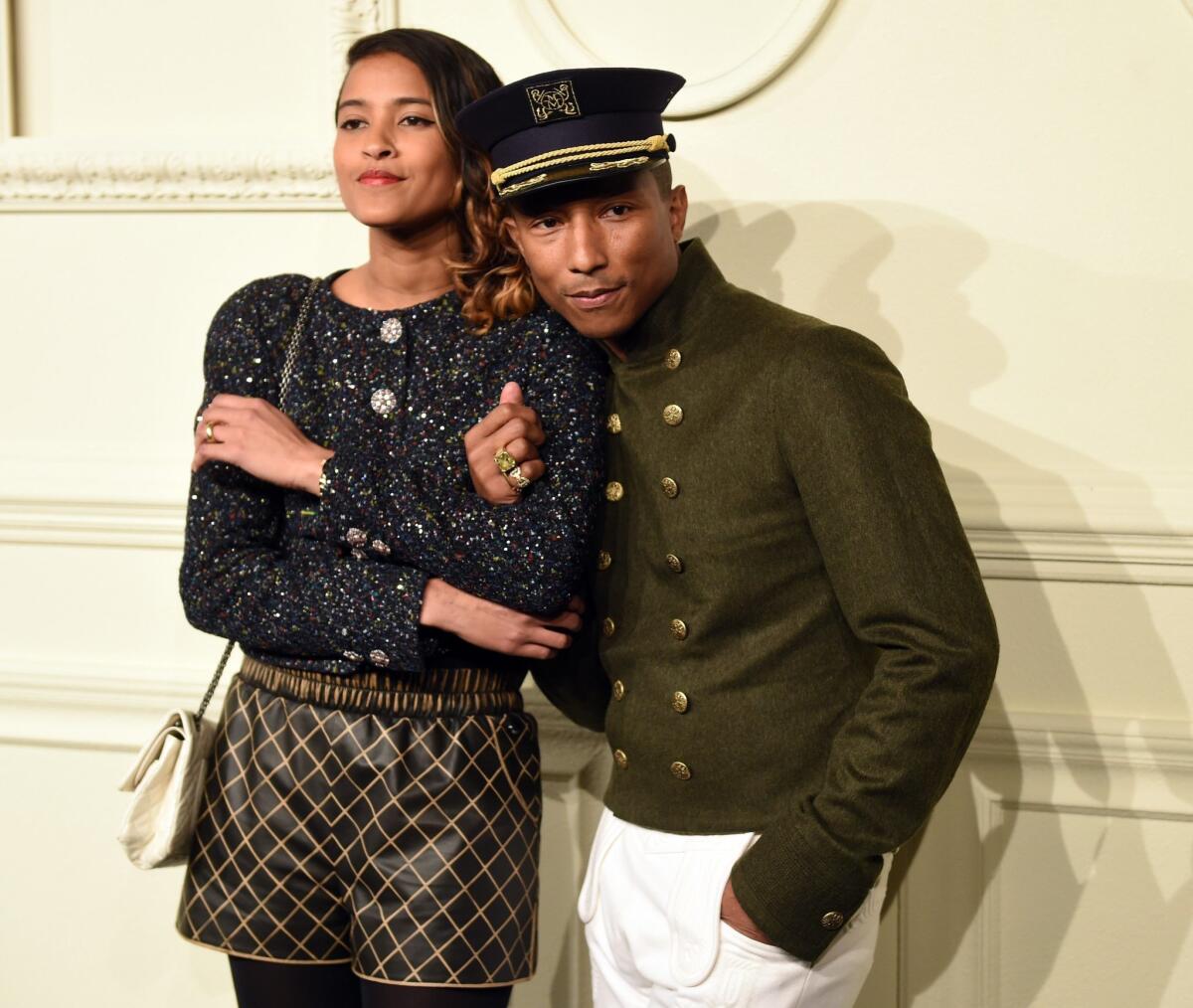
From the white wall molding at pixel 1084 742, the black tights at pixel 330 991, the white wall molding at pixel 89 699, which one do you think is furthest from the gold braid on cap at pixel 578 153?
the white wall molding at pixel 89 699

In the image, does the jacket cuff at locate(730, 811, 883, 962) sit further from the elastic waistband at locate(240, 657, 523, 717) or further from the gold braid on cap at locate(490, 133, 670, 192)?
the gold braid on cap at locate(490, 133, 670, 192)

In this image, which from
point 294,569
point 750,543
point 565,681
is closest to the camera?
point 750,543

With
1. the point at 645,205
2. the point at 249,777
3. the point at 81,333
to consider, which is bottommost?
the point at 249,777

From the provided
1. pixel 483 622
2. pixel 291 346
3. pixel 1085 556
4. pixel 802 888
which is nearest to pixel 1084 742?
pixel 1085 556

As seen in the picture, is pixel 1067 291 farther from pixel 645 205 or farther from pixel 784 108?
pixel 645 205

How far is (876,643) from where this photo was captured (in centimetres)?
150

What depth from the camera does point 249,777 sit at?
1845 millimetres

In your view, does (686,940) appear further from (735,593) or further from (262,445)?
(262,445)

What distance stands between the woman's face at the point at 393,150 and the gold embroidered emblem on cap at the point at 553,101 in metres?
0.25

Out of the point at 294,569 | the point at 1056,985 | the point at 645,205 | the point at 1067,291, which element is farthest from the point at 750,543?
the point at 1056,985

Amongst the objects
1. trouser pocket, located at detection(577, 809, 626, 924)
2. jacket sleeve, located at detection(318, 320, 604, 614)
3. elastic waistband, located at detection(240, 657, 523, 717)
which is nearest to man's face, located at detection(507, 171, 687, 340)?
jacket sleeve, located at detection(318, 320, 604, 614)

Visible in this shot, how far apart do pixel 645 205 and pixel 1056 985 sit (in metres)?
1.55

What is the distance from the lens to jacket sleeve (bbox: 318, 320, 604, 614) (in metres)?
1.68

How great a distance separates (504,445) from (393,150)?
47cm
